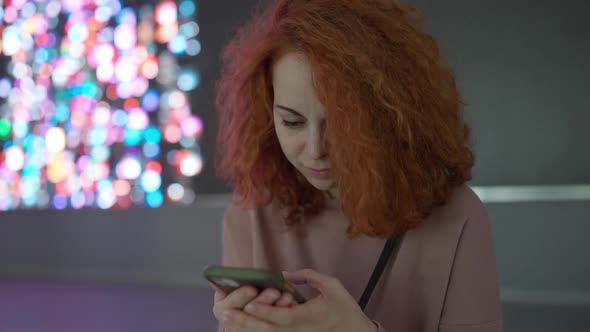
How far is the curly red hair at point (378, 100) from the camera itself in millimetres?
990

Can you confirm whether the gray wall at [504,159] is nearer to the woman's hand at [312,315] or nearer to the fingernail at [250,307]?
the woman's hand at [312,315]

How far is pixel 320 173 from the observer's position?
109 centimetres

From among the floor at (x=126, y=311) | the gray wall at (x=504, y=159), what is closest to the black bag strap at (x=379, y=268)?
the floor at (x=126, y=311)

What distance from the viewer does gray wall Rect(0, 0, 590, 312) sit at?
343 cm

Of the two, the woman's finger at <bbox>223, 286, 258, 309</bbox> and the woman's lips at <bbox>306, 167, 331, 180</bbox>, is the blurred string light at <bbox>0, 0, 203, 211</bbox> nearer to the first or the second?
the woman's lips at <bbox>306, 167, 331, 180</bbox>

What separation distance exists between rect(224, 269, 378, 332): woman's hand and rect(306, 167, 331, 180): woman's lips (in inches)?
9.3

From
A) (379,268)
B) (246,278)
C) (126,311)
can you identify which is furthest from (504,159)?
(246,278)

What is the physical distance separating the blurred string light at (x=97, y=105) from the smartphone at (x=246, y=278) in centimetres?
374

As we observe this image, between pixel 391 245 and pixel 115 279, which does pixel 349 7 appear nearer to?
pixel 391 245

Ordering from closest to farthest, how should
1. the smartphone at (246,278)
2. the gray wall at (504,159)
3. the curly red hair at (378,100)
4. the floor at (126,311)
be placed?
the smartphone at (246,278) → the curly red hair at (378,100) → the floor at (126,311) → the gray wall at (504,159)

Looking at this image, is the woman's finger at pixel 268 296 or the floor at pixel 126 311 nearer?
the woman's finger at pixel 268 296

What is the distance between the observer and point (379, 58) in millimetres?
1000

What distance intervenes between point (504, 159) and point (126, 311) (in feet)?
8.61

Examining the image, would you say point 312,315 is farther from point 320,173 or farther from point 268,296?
point 320,173
